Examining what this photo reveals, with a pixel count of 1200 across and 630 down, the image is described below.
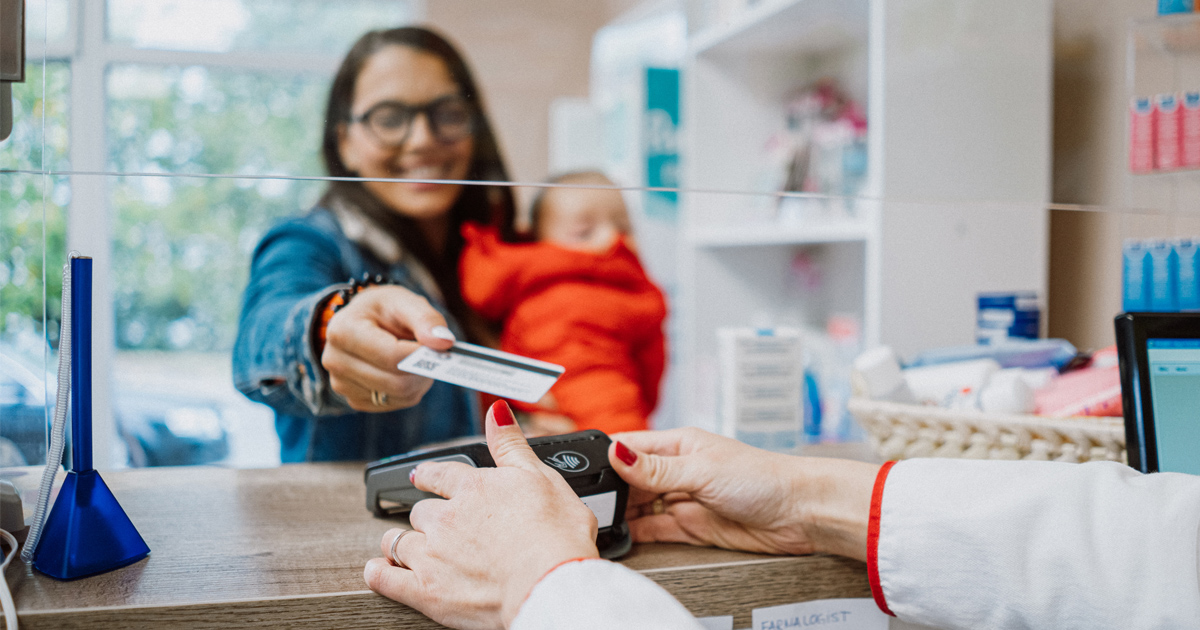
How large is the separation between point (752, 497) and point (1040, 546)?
192 mm

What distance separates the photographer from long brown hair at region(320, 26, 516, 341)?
86cm

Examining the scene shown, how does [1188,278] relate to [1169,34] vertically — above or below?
below

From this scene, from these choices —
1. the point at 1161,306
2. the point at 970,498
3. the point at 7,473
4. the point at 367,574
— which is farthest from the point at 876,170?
the point at 7,473

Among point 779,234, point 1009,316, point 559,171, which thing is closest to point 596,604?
point 1009,316

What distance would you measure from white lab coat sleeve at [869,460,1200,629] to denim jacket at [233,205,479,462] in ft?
1.31

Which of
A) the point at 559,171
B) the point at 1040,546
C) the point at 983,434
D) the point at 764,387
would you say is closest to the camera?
the point at 1040,546

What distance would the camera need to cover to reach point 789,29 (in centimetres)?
155

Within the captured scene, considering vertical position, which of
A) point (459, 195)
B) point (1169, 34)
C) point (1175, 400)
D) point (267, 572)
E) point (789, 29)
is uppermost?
point (789, 29)

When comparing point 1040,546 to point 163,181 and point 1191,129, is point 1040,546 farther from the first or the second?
point 163,181

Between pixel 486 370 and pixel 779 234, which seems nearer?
pixel 486 370

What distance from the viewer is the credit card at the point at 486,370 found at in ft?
2.05

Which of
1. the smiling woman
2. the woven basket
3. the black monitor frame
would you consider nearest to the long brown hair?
the smiling woman

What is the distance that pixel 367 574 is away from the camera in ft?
1.65

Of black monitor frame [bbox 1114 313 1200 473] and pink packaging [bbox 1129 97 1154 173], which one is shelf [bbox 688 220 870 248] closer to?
pink packaging [bbox 1129 97 1154 173]
